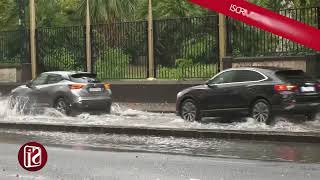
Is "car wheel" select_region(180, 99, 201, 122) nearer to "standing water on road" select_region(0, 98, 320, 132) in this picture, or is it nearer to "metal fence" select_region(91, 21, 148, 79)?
"standing water on road" select_region(0, 98, 320, 132)

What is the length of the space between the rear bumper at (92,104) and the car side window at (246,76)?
4959 millimetres

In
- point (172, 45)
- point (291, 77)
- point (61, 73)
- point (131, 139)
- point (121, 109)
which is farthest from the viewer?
point (172, 45)

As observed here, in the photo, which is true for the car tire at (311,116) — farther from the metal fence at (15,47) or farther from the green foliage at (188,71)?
the metal fence at (15,47)

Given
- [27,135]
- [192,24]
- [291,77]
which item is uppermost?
[192,24]

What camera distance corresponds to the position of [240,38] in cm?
2183

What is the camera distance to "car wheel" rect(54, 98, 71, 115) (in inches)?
744

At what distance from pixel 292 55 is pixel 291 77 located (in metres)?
5.36

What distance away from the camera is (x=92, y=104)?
1903 centimetres

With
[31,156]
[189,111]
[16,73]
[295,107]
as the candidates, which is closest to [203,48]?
[189,111]

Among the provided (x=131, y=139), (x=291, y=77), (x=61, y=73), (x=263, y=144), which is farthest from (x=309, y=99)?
(x=61, y=73)

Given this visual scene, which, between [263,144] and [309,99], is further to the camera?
[309,99]

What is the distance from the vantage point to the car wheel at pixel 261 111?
15.0 m

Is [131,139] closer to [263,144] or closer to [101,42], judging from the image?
[263,144]

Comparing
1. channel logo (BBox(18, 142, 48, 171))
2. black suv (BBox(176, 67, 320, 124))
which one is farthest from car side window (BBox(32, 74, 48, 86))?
channel logo (BBox(18, 142, 48, 171))
